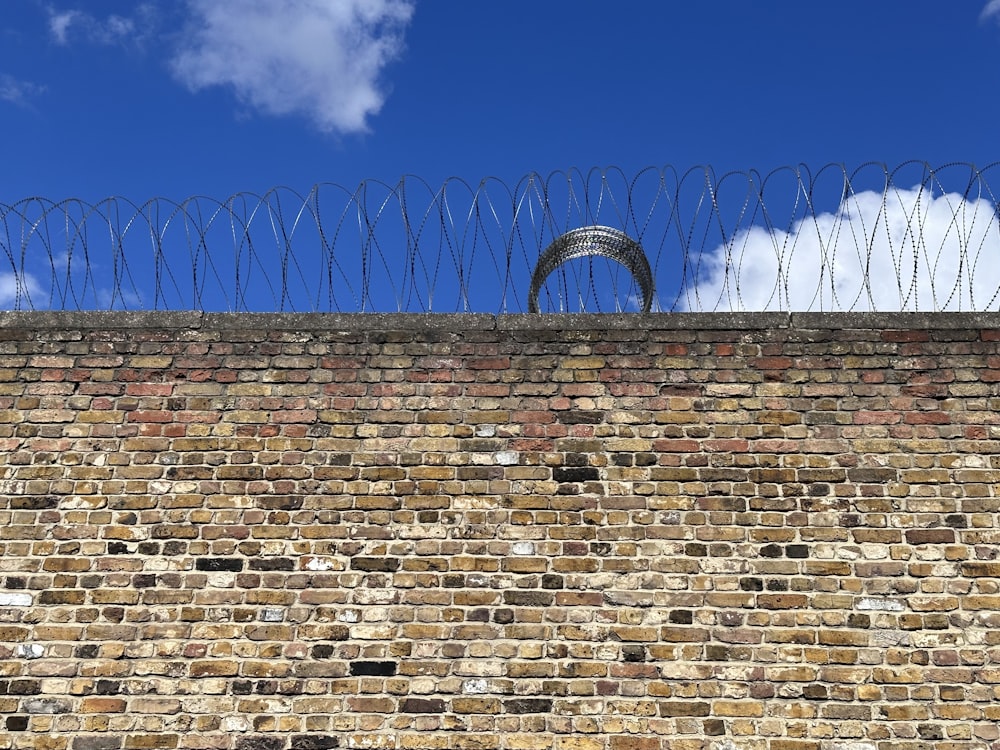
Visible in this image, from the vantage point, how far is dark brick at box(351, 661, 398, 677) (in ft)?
13.4

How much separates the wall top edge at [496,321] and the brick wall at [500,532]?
0.06ft

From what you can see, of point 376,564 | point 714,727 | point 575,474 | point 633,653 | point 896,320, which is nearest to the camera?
point 714,727

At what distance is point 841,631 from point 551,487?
1.62 m

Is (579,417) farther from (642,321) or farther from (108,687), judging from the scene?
(108,687)

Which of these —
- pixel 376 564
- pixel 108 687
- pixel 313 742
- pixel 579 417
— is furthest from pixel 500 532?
pixel 108 687

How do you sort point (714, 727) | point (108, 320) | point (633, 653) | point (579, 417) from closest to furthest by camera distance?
point (714, 727)
point (633, 653)
point (579, 417)
point (108, 320)

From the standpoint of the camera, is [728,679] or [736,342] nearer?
[728,679]

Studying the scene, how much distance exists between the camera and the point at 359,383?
4648mm

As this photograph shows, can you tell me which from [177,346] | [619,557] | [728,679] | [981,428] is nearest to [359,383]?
[177,346]

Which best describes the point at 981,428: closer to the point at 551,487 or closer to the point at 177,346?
the point at 551,487

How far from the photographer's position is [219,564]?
169 inches

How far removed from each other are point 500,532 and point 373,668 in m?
0.93

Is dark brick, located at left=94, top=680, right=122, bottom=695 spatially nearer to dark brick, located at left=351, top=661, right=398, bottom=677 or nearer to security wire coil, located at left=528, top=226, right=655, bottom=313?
dark brick, located at left=351, top=661, right=398, bottom=677

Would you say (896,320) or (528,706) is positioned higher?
(896,320)
